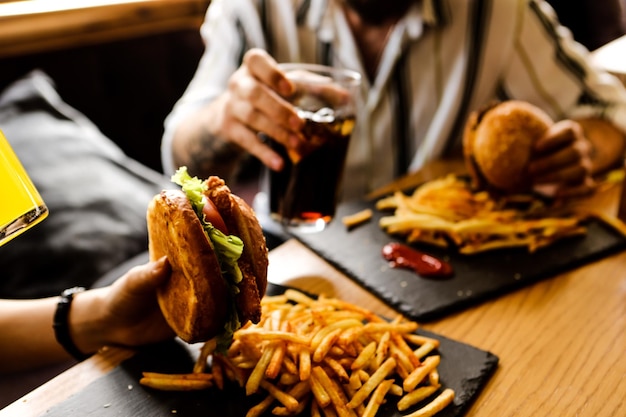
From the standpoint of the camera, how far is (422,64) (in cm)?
266

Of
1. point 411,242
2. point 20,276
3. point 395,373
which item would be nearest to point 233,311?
point 395,373

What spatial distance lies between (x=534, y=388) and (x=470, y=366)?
134 millimetres

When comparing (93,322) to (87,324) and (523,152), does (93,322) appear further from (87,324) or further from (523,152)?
(523,152)

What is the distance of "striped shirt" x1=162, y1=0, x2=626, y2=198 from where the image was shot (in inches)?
97.7

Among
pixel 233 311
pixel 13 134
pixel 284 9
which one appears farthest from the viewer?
pixel 13 134

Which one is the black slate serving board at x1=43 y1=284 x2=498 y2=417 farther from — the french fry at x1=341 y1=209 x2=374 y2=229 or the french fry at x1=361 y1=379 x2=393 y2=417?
the french fry at x1=341 y1=209 x2=374 y2=229

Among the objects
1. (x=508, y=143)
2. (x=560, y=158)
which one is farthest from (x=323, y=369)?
(x=560, y=158)

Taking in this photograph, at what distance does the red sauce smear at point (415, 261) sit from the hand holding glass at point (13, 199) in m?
0.99

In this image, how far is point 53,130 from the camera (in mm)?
2816

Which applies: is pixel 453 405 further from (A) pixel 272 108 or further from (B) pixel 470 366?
(A) pixel 272 108

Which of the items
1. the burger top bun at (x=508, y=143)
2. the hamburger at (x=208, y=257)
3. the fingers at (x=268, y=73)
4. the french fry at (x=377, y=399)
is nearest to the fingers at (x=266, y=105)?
the fingers at (x=268, y=73)

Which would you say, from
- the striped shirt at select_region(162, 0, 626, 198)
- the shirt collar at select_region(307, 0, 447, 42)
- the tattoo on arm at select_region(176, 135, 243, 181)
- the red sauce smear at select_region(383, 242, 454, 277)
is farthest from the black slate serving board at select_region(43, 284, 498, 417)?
the shirt collar at select_region(307, 0, 447, 42)

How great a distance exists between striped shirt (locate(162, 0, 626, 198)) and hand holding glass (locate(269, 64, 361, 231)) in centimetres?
82

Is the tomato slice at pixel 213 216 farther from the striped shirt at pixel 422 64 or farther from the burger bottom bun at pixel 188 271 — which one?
the striped shirt at pixel 422 64
